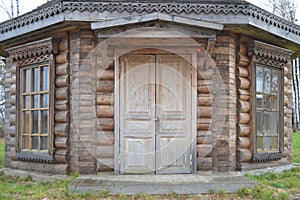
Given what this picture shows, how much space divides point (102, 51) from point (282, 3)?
57.8 ft

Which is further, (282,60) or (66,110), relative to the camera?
(282,60)

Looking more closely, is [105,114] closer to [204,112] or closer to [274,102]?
[204,112]

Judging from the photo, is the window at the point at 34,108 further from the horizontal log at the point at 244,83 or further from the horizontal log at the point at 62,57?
the horizontal log at the point at 244,83

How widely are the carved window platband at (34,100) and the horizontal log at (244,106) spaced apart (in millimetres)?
3348

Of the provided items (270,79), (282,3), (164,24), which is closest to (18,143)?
(164,24)

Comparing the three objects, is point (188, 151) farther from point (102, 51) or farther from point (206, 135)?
point (102, 51)

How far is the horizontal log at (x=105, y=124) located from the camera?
18.6 feet

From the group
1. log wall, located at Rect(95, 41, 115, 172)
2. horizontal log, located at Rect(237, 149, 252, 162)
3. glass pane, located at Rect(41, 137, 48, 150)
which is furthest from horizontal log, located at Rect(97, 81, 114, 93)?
horizontal log, located at Rect(237, 149, 252, 162)

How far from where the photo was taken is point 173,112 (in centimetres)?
586

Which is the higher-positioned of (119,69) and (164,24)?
(164,24)

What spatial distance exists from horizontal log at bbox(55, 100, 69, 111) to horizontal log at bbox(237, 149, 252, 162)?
3120 millimetres

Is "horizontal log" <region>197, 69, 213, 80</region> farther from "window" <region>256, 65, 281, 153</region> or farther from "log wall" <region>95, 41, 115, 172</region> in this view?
"log wall" <region>95, 41, 115, 172</region>

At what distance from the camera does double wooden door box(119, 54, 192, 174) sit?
577 centimetres

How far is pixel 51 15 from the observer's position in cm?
550
